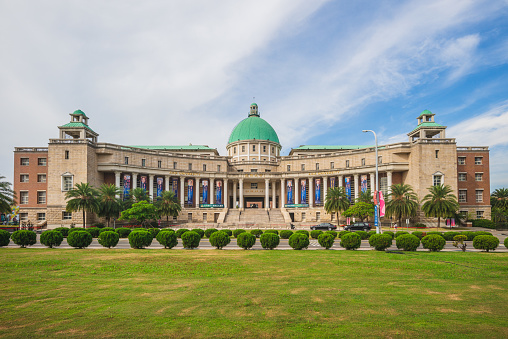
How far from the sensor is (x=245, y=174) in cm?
8088

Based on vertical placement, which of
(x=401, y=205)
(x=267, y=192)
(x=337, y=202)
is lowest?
(x=401, y=205)

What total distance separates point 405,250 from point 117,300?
69.1ft

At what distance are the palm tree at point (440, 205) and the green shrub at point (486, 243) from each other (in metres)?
31.4

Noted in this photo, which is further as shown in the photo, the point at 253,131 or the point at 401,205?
the point at 253,131

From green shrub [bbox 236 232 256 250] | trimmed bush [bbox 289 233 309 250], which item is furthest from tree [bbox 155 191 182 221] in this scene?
trimmed bush [bbox 289 233 309 250]

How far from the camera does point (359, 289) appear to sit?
11.7 metres

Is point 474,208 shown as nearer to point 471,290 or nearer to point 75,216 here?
point 471,290

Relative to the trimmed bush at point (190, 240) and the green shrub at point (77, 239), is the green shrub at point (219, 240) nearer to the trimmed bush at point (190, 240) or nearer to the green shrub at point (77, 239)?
the trimmed bush at point (190, 240)

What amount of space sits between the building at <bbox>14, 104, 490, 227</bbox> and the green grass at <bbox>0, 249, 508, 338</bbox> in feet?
155

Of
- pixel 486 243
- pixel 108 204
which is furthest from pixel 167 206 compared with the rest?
pixel 486 243

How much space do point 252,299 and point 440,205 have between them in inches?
2108

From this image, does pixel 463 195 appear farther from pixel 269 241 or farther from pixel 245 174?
pixel 269 241

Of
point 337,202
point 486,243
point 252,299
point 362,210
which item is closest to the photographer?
point 252,299

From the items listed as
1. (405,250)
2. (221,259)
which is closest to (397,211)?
(405,250)
